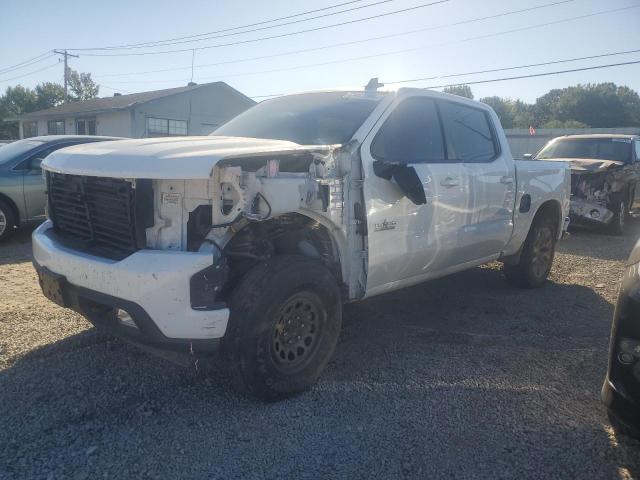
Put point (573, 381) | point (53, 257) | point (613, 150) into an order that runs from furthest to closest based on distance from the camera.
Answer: point (613, 150)
point (573, 381)
point (53, 257)

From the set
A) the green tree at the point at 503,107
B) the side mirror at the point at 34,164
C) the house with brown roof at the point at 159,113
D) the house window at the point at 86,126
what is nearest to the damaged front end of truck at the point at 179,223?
the side mirror at the point at 34,164

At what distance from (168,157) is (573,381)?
9.85 feet

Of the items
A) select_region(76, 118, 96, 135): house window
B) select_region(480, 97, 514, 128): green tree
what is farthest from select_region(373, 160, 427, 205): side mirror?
select_region(480, 97, 514, 128): green tree

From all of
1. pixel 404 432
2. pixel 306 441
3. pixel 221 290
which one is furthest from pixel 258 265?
pixel 404 432

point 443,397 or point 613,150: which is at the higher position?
point 613,150

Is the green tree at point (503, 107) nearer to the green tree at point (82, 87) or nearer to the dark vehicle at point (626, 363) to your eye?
the green tree at point (82, 87)

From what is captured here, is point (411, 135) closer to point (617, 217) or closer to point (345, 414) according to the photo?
point (345, 414)

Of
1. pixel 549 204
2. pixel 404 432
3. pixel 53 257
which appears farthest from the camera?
pixel 549 204

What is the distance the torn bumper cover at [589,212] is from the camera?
32.1 ft

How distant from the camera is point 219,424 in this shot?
3006 mm

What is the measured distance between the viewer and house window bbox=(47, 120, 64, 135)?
95.6 feet

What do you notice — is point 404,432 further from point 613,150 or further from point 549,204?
point 613,150

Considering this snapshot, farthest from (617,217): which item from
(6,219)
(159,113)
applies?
(159,113)

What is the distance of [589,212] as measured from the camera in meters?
9.87
